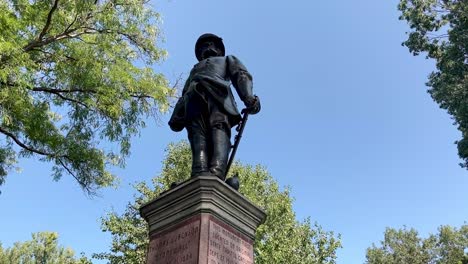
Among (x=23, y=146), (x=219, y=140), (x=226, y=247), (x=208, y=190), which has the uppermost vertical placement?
(x=23, y=146)

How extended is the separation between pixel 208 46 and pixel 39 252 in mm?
31693

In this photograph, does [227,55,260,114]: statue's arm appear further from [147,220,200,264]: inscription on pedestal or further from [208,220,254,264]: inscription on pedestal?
[147,220,200,264]: inscription on pedestal

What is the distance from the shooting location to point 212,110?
5977mm

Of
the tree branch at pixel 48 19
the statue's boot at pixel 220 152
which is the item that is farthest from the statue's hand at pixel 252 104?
the tree branch at pixel 48 19

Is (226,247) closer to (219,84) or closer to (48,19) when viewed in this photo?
(219,84)

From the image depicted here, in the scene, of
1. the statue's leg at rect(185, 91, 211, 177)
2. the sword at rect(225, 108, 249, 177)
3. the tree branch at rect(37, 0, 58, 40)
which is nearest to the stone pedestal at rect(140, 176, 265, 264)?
the statue's leg at rect(185, 91, 211, 177)

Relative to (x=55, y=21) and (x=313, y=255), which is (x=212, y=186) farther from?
(x=313, y=255)

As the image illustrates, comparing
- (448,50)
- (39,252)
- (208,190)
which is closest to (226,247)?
(208,190)

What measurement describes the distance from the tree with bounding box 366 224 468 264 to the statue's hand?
124ft

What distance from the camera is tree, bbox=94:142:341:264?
19.7 meters

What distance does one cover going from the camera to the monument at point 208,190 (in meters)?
4.80

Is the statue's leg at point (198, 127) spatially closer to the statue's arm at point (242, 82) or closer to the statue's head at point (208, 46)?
the statue's arm at point (242, 82)

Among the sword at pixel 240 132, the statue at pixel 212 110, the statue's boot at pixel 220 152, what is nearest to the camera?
the statue's boot at pixel 220 152

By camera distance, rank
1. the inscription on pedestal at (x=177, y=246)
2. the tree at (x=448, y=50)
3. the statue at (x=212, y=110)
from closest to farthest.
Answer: the inscription on pedestal at (x=177, y=246)
the statue at (x=212, y=110)
the tree at (x=448, y=50)
